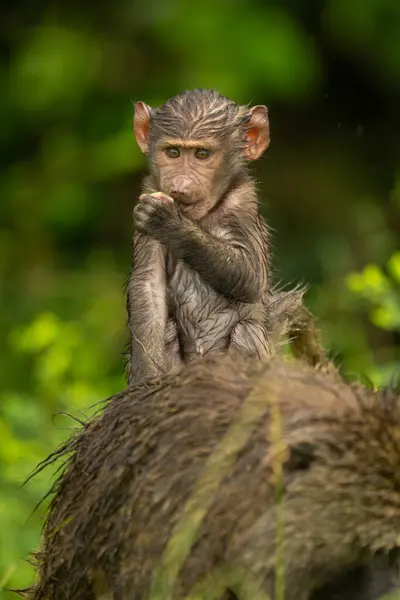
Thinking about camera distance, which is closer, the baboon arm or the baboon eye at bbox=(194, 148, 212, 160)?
the baboon arm

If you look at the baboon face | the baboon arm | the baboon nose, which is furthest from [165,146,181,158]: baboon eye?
the baboon arm

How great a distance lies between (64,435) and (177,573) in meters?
3.65

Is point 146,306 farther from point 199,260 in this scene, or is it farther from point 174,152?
point 174,152

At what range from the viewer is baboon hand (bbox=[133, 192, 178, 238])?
5.12 m

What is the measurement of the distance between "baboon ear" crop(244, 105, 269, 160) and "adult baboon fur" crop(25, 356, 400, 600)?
1630 millimetres

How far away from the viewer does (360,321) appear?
1084 cm

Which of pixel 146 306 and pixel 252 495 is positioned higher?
pixel 146 306

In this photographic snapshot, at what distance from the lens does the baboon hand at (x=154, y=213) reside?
5125 millimetres

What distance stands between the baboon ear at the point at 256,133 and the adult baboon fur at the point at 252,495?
64.2 inches

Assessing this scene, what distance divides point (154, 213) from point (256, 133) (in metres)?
0.83

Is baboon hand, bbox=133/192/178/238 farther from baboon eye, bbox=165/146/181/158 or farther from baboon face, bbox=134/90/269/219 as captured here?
baboon eye, bbox=165/146/181/158

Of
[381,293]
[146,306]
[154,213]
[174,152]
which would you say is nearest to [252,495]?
[154,213]

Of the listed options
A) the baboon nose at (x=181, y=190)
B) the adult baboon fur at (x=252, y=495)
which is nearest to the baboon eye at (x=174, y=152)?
the baboon nose at (x=181, y=190)

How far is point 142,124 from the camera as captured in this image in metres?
5.74
